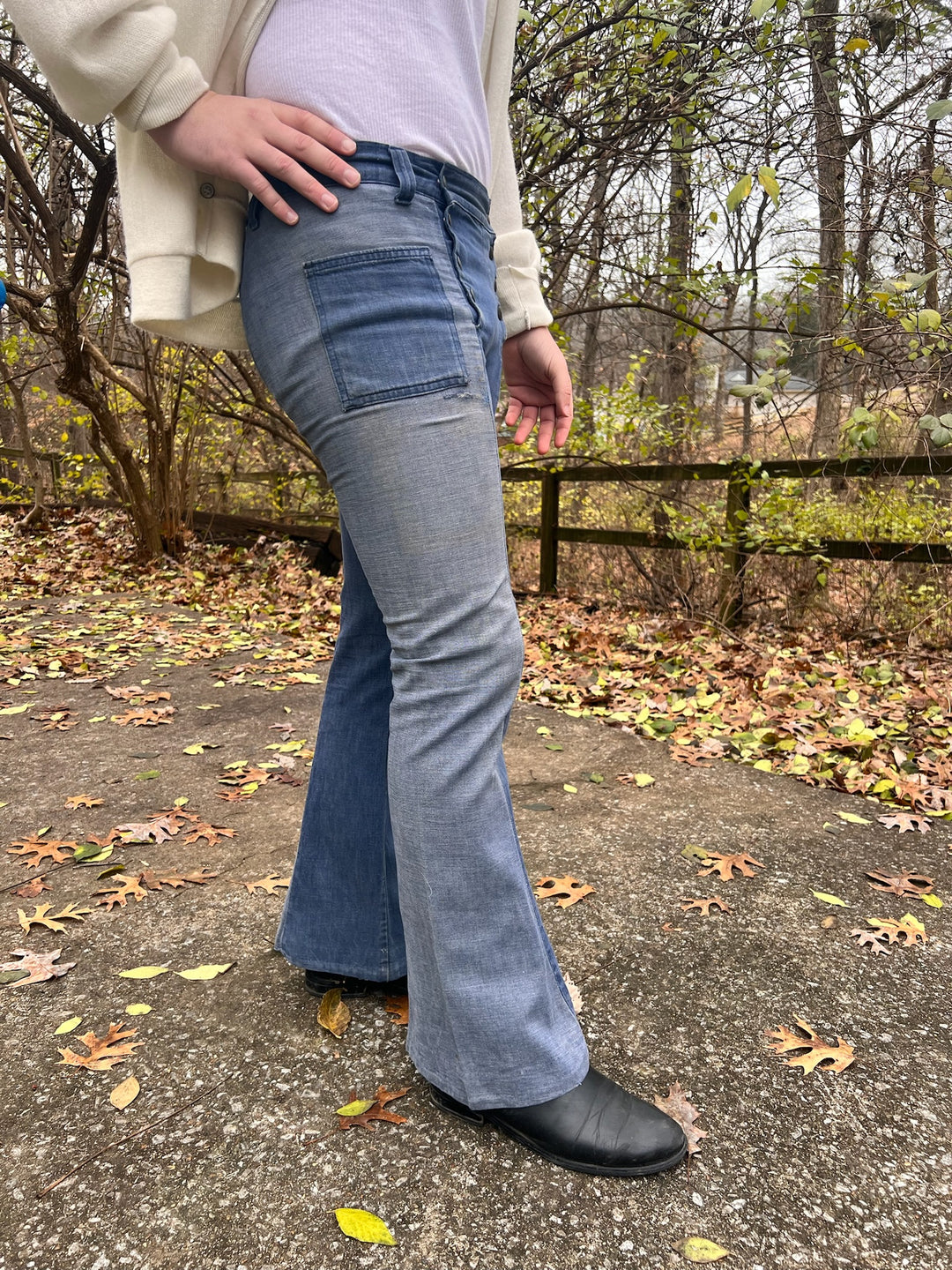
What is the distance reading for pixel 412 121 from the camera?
106cm

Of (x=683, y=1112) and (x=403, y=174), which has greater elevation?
(x=403, y=174)

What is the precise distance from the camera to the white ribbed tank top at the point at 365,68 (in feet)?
3.41

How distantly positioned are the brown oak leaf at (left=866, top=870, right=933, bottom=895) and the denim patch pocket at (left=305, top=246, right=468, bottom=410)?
1716mm

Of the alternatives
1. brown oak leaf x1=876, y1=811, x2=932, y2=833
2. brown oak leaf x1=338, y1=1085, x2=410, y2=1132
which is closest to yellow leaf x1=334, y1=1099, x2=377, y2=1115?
brown oak leaf x1=338, y1=1085, x2=410, y2=1132

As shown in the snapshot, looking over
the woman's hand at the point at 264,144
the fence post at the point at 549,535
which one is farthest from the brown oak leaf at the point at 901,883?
the fence post at the point at 549,535

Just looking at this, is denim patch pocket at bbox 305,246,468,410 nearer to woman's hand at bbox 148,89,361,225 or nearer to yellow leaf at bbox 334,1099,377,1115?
woman's hand at bbox 148,89,361,225

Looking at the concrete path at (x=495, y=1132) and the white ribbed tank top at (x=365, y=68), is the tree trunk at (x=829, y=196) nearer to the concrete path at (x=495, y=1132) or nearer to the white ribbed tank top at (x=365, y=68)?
the concrete path at (x=495, y=1132)

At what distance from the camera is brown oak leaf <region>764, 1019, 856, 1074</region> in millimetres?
1417

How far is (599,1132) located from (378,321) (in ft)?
3.55

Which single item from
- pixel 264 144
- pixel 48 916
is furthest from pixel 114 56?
pixel 48 916

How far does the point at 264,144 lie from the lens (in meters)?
0.99

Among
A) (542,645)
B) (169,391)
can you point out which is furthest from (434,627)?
(169,391)

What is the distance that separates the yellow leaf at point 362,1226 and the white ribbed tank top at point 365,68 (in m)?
1.33

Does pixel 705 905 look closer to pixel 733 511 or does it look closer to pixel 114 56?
pixel 114 56
